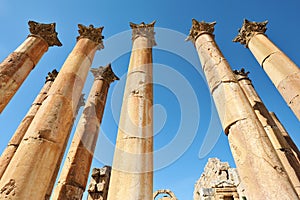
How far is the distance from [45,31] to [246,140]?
963cm

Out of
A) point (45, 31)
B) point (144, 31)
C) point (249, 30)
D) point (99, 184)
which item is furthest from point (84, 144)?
point (249, 30)

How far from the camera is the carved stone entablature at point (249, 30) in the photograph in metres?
9.92

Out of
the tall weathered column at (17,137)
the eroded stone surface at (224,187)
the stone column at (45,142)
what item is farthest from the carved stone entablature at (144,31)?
the eroded stone surface at (224,187)

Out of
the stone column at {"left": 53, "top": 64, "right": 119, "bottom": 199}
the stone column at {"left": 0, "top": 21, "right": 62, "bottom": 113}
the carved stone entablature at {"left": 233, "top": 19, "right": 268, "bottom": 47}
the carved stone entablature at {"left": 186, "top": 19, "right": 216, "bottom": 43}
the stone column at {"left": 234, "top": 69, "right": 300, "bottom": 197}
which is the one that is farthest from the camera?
the carved stone entablature at {"left": 186, "top": 19, "right": 216, "bottom": 43}

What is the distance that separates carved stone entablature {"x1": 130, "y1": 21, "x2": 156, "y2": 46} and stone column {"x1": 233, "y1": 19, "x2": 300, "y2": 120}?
426 cm

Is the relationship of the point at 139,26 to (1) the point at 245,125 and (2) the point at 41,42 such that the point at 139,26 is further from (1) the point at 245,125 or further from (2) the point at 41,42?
(1) the point at 245,125

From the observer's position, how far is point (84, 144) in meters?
9.97

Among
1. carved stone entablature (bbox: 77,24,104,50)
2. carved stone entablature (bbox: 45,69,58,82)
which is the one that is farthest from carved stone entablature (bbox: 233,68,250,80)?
carved stone entablature (bbox: 45,69,58,82)

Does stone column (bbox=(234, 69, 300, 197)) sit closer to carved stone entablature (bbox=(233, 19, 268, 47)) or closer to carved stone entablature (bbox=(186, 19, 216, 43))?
carved stone entablature (bbox=(233, 19, 268, 47))

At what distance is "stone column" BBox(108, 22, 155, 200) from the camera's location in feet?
16.5

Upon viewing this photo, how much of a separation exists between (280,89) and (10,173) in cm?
846

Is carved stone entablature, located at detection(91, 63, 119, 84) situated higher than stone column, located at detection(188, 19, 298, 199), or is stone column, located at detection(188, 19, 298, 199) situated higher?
carved stone entablature, located at detection(91, 63, 119, 84)

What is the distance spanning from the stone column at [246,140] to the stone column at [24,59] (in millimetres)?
7127

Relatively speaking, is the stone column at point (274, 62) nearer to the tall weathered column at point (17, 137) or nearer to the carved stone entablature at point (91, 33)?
the carved stone entablature at point (91, 33)
